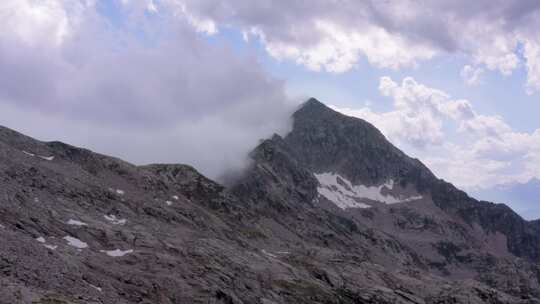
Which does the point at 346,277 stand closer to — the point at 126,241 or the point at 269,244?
the point at 269,244

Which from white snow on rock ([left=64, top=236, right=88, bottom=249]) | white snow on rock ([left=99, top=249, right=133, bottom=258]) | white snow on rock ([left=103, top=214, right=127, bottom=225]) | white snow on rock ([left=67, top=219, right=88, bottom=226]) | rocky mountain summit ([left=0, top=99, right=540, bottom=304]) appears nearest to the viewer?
rocky mountain summit ([left=0, top=99, right=540, bottom=304])

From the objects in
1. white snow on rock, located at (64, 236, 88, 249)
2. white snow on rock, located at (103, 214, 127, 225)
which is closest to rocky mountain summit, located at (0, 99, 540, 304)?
white snow on rock, located at (64, 236, 88, 249)

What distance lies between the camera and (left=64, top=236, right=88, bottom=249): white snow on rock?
85188 mm

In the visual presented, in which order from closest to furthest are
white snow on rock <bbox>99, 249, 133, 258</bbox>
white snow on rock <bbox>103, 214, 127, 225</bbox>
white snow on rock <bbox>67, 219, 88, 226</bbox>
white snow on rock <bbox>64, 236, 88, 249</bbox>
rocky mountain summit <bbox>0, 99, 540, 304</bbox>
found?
1. rocky mountain summit <bbox>0, 99, 540, 304</bbox>
2. white snow on rock <bbox>64, 236, 88, 249</bbox>
3. white snow on rock <bbox>99, 249, 133, 258</bbox>
4. white snow on rock <bbox>67, 219, 88, 226</bbox>
5. white snow on rock <bbox>103, 214, 127, 225</bbox>

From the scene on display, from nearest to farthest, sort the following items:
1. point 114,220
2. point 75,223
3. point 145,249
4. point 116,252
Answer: point 116,252 < point 75,223 < point 145,249 < point 114,220

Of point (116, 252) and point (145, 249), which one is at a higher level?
point (145, 249)

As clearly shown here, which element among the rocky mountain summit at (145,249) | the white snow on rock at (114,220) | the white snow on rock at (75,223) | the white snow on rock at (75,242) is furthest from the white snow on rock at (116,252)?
the white snow on rock at (114,220)

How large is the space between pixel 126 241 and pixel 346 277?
63237 mm

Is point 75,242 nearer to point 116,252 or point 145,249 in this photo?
point 116,252

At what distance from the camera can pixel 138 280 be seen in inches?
3059

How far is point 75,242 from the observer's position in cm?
8656

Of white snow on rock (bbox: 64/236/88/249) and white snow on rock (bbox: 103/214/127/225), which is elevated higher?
white snow on rock (bbox: 103/214/127/225)

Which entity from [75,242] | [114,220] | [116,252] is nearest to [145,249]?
Result: [116,252]

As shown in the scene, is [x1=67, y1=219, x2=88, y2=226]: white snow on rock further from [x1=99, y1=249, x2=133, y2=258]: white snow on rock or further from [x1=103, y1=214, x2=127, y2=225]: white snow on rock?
[x1=103, y1=214, x2=127, y2=225]: white snow on rock
